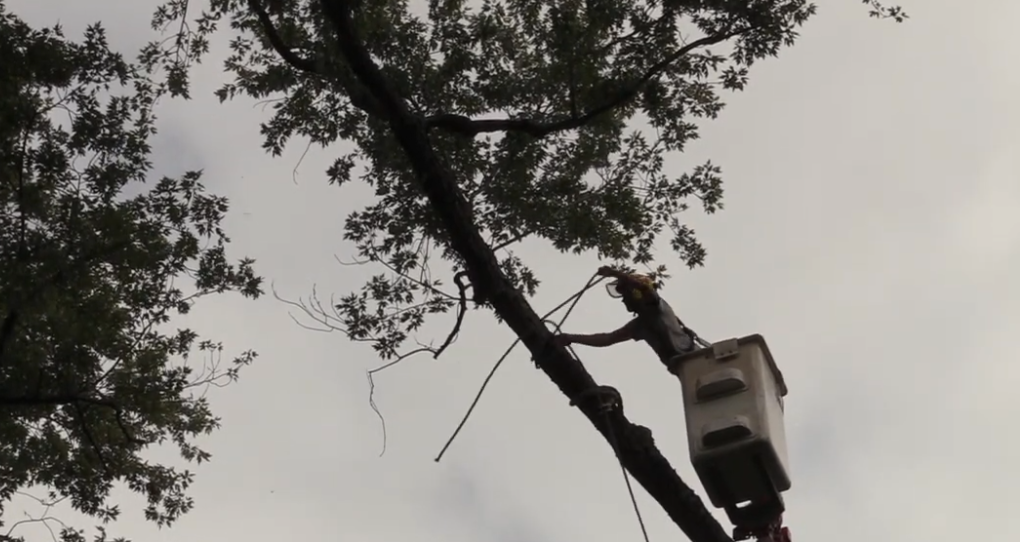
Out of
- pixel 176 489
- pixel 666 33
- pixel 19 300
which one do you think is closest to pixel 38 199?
pixel 19 300

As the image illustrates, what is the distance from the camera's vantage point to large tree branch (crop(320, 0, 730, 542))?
15.9ft

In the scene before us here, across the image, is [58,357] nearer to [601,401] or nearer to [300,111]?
[300,111]

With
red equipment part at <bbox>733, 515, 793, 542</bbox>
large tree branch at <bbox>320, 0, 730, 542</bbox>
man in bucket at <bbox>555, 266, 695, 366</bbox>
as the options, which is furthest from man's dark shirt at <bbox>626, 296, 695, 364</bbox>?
red equipment part at <bbox>733, 515, 793, 542</bbox>

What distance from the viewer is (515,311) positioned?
5.20m

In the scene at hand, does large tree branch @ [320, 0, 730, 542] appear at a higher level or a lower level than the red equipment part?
higher

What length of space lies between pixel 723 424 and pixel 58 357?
5430mm

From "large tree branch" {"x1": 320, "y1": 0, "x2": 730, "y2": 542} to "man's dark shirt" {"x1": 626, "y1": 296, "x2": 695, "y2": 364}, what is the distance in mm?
622

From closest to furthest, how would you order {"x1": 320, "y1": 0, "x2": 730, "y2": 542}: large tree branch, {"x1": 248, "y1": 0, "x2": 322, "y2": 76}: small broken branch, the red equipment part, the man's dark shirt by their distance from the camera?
{"x1": 320, "y1": 0, "x2": 730, "y2": 542}: large tree branch, the red equipment part, the man's dark shirt, {"x1": 248, "y1": 0, "x2": 322, "y2": 76}: small broken branch

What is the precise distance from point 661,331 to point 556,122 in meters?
1.75

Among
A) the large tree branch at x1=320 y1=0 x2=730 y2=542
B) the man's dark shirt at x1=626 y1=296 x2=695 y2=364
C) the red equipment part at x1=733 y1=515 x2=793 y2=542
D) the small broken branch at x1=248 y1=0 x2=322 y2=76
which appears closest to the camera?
the large tree branch at x1=320 y1=0 x2=730 y2=542

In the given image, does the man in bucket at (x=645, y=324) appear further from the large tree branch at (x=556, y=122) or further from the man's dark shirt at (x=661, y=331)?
the large tree branch at (x=556, y=122)

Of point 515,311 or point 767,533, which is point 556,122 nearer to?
point 515,311

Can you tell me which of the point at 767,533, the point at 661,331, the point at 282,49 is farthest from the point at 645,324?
the point at 282,49

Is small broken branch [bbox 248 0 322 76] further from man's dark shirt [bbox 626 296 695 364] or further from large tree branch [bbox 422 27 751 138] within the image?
man's dark shirt [bbox 626 296 695 364]
